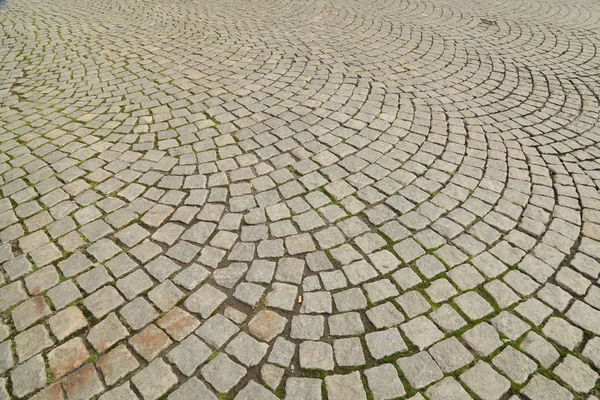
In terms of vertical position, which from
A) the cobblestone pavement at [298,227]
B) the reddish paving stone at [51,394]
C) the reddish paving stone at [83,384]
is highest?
the cobblestone pavement at [298,227]

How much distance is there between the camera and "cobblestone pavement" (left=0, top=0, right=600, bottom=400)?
94.1 inches

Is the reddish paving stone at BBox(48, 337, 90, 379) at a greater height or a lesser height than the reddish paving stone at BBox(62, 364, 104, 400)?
lesser

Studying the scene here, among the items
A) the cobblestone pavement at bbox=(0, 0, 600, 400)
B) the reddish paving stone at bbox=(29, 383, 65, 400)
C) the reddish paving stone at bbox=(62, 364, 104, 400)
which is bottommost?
the reddish paving stone at bbox=(29, 383, 65, 400)

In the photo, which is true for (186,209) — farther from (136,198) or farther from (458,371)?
(458,371)

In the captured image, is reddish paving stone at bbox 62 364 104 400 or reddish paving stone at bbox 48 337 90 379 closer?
reddish paving stone at bbox 62 364 104 400

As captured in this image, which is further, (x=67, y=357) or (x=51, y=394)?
(x=67, y=357)

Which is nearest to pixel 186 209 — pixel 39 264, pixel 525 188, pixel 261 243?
pixel 261 243

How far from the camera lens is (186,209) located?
350cm

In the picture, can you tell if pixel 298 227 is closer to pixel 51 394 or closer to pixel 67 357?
pixel 67 357

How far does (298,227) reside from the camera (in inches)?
131

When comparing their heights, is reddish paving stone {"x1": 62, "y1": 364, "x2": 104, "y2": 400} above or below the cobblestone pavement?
below

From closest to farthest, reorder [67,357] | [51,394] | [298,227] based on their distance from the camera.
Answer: [51,394]
[67,357]
[298,227]

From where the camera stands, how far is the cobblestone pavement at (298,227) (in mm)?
2391

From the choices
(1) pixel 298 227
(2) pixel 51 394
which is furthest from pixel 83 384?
(1) pixel 298 227
